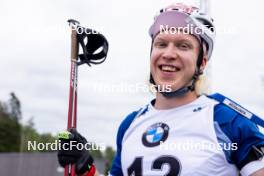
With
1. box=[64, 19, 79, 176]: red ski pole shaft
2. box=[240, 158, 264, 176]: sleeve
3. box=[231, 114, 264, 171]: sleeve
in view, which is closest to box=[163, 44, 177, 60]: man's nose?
box=[231, 114, 264, 171]: sleeve

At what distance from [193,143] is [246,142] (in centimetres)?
32

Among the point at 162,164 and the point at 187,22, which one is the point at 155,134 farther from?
the point at 187,22

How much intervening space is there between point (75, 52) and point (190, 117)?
126 centimetres

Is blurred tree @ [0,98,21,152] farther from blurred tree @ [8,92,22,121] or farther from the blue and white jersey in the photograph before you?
the blue and white jersey

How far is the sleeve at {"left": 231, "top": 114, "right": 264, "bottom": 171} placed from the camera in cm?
286

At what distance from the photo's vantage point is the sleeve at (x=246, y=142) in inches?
112

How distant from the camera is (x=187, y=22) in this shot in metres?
3.35

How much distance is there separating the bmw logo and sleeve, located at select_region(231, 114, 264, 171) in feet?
1.46

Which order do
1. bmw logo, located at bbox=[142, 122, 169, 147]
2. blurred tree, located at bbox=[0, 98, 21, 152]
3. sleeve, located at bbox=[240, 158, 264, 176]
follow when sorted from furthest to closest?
blurred tree, located at bbox=[0, 98, 21, 152] < bmw logo, located at bbox=[142, 122, 169, 147] < sleeve, located at bbox=[240, 158, 264, 176]

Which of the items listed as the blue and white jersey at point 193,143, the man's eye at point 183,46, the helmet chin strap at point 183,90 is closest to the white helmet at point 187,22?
the man's eye at point 183,46

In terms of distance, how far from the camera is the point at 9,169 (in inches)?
1383

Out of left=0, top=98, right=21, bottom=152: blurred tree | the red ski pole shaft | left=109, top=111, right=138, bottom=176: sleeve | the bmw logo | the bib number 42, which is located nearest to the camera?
the bib number 42

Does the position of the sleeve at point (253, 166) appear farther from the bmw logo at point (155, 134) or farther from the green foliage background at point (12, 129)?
A: the green foliage background at point (12, 129)

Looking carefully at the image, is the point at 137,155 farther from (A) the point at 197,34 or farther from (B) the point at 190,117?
(A) the point at 197,34
